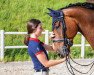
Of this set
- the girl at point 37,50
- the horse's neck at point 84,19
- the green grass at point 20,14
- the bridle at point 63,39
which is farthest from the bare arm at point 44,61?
the green grass at point 20,14

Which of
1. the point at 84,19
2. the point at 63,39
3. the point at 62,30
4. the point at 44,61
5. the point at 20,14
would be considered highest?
the point at 84,19

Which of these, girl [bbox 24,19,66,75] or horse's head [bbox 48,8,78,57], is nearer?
horse's head [bbox 48,8,78,57]

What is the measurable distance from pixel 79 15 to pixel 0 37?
810cm

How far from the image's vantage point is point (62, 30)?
197 inches

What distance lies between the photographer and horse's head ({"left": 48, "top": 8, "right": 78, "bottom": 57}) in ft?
16.3

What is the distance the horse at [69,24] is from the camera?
4973 mm

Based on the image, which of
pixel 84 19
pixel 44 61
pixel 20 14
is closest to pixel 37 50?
pixel 44 61

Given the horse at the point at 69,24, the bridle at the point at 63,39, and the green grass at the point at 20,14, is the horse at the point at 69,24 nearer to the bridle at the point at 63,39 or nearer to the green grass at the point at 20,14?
the bridle at the point at 63,39

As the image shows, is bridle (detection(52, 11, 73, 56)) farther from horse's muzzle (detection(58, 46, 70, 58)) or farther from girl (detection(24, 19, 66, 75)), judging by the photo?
girl (detection(24, 19, 66, 75))

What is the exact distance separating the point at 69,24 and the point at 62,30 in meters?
0.13

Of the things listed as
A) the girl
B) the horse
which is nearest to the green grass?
the girl

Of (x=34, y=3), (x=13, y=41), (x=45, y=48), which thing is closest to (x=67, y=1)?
(x=34, y=3)

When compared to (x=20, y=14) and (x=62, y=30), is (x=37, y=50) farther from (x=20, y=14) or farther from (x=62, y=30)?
(x=20, y=14)

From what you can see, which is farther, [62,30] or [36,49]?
[36,49]
